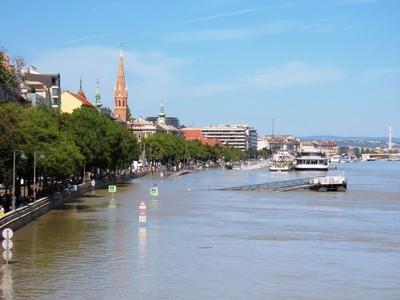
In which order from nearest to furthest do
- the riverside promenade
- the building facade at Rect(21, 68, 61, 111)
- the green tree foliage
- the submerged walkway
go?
1. the riverside promenade
2. the green tree foliage
3. the submerged walkway
4. the building facade at Rect(21, 68, 61, 111)

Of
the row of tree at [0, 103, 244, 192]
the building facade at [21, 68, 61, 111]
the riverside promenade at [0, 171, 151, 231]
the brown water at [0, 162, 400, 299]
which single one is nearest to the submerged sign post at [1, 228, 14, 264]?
the brown water at [0, 162, 400, 299]

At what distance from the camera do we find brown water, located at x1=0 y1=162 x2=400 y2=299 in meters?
34.4

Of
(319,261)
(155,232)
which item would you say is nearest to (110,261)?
(319,261)

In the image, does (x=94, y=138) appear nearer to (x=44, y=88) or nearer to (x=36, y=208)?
(x=44, y=88)

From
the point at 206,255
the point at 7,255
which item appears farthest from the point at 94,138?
the point at 7,255

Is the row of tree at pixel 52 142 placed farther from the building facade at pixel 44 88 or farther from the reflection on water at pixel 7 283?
the reflection on water at pixel 7 283

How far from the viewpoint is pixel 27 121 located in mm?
70625

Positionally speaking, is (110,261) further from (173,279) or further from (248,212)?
(248,212)

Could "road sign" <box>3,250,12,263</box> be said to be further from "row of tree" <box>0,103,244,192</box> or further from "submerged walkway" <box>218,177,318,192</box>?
"submerged walkway" <box>218,177,318,192</box>

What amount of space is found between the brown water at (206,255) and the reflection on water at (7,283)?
39 millimetres

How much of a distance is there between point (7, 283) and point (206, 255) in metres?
12.3

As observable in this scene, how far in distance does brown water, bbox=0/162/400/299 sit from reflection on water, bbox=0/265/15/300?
0.13 ft

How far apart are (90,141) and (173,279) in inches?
2760

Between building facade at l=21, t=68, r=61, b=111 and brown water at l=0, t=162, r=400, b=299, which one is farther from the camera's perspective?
building facade at l=21, t=68, r=61, b=111
